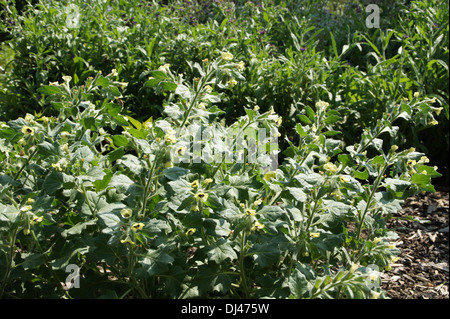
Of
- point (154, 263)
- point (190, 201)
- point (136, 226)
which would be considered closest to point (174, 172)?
point (190, 201)

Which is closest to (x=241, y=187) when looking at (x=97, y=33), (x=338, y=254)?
(x=338, y=254)

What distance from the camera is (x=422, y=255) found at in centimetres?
296

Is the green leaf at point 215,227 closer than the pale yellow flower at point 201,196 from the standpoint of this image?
No

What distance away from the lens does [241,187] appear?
5.91ft

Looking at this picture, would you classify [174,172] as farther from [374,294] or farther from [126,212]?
[374,294]

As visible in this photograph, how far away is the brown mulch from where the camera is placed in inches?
104

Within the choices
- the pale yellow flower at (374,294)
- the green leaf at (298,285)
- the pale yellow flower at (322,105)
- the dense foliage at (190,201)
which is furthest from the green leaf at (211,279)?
the pale yellow flower at (322,105)

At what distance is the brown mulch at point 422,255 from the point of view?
2.65 m

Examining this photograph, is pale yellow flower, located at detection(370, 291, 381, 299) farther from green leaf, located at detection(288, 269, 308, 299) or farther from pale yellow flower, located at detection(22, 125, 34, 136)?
pale yellow flower, located at detection(22, 125, 34, 136)

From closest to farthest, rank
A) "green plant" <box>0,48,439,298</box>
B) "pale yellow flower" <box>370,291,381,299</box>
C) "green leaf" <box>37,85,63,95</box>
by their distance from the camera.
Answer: "pale yellow flower" <box>370,291,381,299</box>, "green plant" <box>0,48,439,298</box>, "green leaf" <box>37,85,63,95</box>

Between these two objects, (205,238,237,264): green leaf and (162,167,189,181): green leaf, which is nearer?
(162,167,189,181): green leaf

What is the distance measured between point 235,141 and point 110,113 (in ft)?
1.74

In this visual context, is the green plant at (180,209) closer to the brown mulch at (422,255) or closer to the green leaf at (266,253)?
the green leaf at (266,253)

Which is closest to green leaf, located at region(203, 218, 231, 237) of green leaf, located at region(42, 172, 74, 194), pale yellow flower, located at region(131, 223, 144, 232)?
pale yellow flower, located at region(131, 223, 144, 232)
